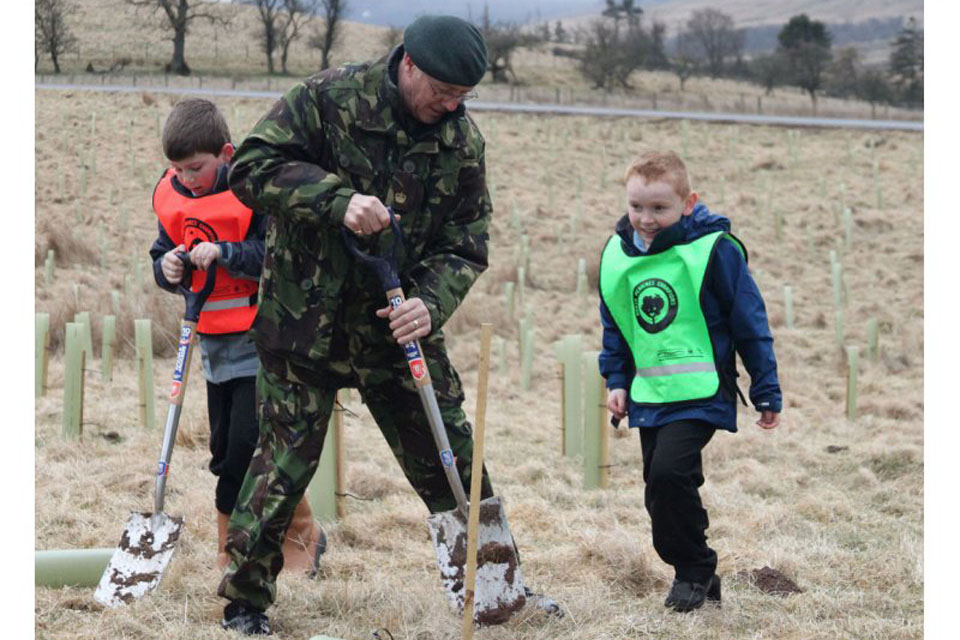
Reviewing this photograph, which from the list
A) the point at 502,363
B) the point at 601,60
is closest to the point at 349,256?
the point at 502,363

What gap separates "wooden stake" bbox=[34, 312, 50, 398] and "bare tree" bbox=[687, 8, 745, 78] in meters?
34.0

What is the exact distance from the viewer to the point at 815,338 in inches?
402

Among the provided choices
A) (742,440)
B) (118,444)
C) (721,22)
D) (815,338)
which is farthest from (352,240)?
(721,22)

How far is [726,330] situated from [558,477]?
7.30ft

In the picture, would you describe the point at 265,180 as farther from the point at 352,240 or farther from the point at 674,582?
the point at 674,582

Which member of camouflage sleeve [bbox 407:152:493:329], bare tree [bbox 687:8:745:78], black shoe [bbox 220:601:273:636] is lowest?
black shoe [bbox 220:601:273:636]

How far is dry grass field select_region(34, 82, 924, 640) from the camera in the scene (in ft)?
11.9

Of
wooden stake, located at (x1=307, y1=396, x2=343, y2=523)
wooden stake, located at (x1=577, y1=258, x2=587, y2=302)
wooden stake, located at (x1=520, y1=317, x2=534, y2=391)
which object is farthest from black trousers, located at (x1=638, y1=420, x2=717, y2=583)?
wooden stake, located at (x1=577, y1=258, x2=587, y2=302)

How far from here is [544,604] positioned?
11.7 ft

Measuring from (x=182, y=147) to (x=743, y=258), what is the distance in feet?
5.89

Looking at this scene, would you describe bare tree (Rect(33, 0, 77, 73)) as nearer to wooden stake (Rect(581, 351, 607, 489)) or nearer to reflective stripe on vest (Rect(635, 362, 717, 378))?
wooden stake (Rect(581, 351, 607, 489))

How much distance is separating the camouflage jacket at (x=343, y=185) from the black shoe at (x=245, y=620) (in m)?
0.78

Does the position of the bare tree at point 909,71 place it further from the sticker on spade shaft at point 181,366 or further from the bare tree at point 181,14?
the sticker on spade shaft at point 181,366

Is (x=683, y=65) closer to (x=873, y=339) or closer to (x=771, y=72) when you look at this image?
(x=771, y=72)
